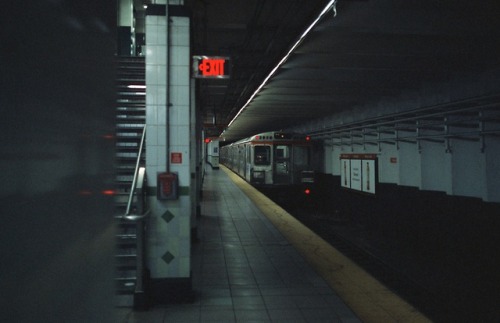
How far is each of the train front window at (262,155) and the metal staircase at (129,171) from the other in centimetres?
685

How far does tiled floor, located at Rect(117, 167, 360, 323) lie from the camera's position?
3.97m

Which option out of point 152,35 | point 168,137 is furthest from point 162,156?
point 152,35

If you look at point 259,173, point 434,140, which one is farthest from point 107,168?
point 259,173

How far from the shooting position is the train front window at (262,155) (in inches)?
571

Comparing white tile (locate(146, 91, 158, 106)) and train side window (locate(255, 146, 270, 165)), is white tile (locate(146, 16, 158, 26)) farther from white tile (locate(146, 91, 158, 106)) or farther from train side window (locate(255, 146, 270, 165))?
train side window (locate(255, 146, 270, 165))

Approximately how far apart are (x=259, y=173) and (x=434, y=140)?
7372 millimetres

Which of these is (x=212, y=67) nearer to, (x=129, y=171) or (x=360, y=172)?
(x=129, y=171)

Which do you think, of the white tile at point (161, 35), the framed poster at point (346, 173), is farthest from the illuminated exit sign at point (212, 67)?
the framed poster at point (346, 173)

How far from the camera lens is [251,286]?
4.82 meters

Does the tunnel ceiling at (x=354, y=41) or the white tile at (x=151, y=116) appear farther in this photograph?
the tunnel ceiling at (x=354, y=41)

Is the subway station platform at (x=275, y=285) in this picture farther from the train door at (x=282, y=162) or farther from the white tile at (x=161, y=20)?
the train door at (x=282, y=162)

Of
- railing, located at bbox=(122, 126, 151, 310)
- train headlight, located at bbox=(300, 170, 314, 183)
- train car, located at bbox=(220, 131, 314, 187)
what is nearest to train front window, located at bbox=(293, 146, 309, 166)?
train car, located at bbox=(220, 131, 314, 187)

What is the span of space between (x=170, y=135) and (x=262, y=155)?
404 inches

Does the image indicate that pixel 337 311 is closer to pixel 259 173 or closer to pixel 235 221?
pixel 235 221
